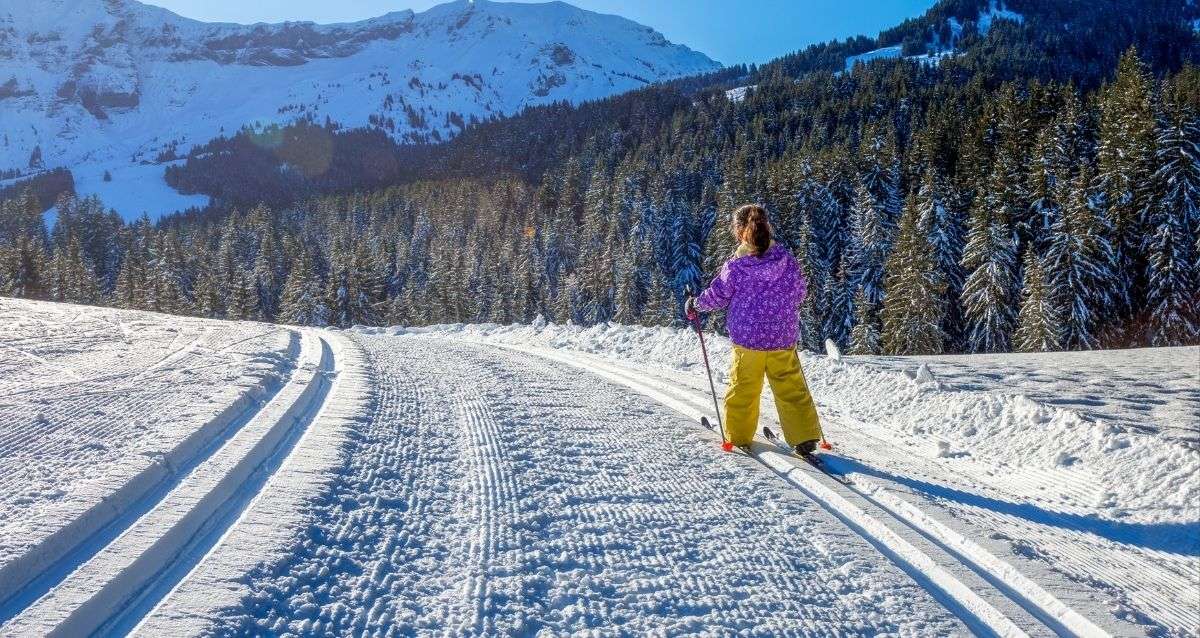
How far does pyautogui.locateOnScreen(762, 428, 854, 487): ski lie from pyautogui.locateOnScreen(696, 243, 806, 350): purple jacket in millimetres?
779

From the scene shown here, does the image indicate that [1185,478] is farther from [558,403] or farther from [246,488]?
[246,488]

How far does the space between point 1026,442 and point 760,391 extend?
2075 millimetres

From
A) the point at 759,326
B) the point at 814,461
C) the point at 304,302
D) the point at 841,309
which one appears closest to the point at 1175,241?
the point at 841,309

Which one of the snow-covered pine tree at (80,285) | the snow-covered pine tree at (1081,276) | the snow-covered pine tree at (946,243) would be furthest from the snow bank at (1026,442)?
the snow-covered pine tree at (80,285)

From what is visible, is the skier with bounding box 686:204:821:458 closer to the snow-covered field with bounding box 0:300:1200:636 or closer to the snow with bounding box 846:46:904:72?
the snow-covered field with bounding box 0:300:1200:636

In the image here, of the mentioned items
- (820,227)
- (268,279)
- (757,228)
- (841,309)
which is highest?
(820,227)

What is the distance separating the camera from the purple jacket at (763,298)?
4.81 meters

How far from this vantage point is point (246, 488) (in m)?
3.42

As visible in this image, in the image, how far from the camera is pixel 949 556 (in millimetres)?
2986

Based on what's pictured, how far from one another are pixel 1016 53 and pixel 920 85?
4891 cm

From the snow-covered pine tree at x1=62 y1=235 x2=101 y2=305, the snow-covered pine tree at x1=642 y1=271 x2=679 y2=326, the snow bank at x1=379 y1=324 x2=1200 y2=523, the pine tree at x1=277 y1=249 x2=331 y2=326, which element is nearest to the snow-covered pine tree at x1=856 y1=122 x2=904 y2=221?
the snow-covered pine tree at x1=642 y1=271 x2=679 y2=326

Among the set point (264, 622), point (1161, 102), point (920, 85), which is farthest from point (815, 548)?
point (920, 85)

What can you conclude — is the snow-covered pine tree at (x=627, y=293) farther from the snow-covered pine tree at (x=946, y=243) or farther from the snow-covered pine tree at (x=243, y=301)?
the snow-covered pine tree at (x=243, y=301)

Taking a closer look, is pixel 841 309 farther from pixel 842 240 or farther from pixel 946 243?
pixel 842 240
